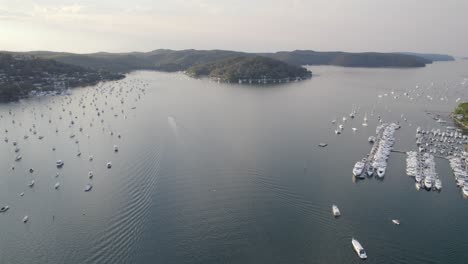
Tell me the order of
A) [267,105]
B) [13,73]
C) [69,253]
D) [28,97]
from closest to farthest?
[69,253]
[267,105]
[28,97]
[13,73]

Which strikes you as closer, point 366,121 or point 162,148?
point 162,148

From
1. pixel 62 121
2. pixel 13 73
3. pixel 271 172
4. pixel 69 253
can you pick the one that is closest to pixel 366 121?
pixel 271 172

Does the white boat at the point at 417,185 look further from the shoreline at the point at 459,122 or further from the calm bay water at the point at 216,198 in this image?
the shoreline at the point at 459,122

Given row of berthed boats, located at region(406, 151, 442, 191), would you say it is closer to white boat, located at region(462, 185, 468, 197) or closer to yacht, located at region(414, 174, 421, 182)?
yacht, located at region(414, 174, 421, 182)

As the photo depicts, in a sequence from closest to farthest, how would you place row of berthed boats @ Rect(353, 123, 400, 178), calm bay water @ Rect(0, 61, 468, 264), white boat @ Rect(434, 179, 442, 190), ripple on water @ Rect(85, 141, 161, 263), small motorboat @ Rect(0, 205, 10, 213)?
1. ripple on water @ Rect(85, 141, 161, 263)
2. calm bay water @ Rect(0, 61, 468, 264)
3. small motorboat @ Rect(0, 205, 10, 213)
4. white boat @ Rect(434, 179, 442, 190)
5. row of berthed boats @ Rect(353, 123, 400, 178)

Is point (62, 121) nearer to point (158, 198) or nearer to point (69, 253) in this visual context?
point (158, 198)

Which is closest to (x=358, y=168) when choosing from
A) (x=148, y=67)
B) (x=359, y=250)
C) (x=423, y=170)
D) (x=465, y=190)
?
(x=423, y=170)

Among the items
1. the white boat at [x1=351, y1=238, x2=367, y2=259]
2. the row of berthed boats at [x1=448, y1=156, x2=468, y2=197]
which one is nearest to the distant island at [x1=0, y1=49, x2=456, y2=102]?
the white boat at [x1=351, y1=238, x2=367, y2=259]

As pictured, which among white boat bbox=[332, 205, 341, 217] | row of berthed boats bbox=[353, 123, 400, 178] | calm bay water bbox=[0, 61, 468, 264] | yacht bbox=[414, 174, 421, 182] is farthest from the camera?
row of berthed boats bbox=[353, 123, 400, 178]
